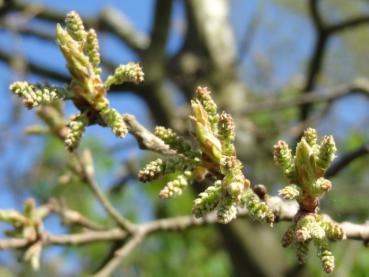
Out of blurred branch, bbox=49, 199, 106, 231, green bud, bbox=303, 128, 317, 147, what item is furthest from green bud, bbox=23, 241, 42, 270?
green bud, bbox=303, 128, 317, 147

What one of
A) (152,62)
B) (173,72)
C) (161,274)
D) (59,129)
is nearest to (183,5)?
(173,72)

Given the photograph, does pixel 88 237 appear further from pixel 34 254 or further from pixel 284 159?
pixel 284 159

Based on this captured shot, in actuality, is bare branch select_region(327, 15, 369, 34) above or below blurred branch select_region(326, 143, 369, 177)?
above

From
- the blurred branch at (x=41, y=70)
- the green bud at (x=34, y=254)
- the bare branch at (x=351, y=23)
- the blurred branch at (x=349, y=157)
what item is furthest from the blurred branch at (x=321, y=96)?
the green bud at (x=34, y=254)

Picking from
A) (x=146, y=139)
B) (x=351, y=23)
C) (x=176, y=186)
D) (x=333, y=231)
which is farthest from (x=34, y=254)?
(x=351, y=23)

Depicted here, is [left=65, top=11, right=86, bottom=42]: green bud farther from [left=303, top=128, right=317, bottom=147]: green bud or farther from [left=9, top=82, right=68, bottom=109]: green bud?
[left=303, top=128, right=317, bottom=147]: green bud

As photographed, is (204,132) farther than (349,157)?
No

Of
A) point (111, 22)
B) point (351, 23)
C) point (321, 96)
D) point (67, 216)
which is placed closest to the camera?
point (67, 216)
